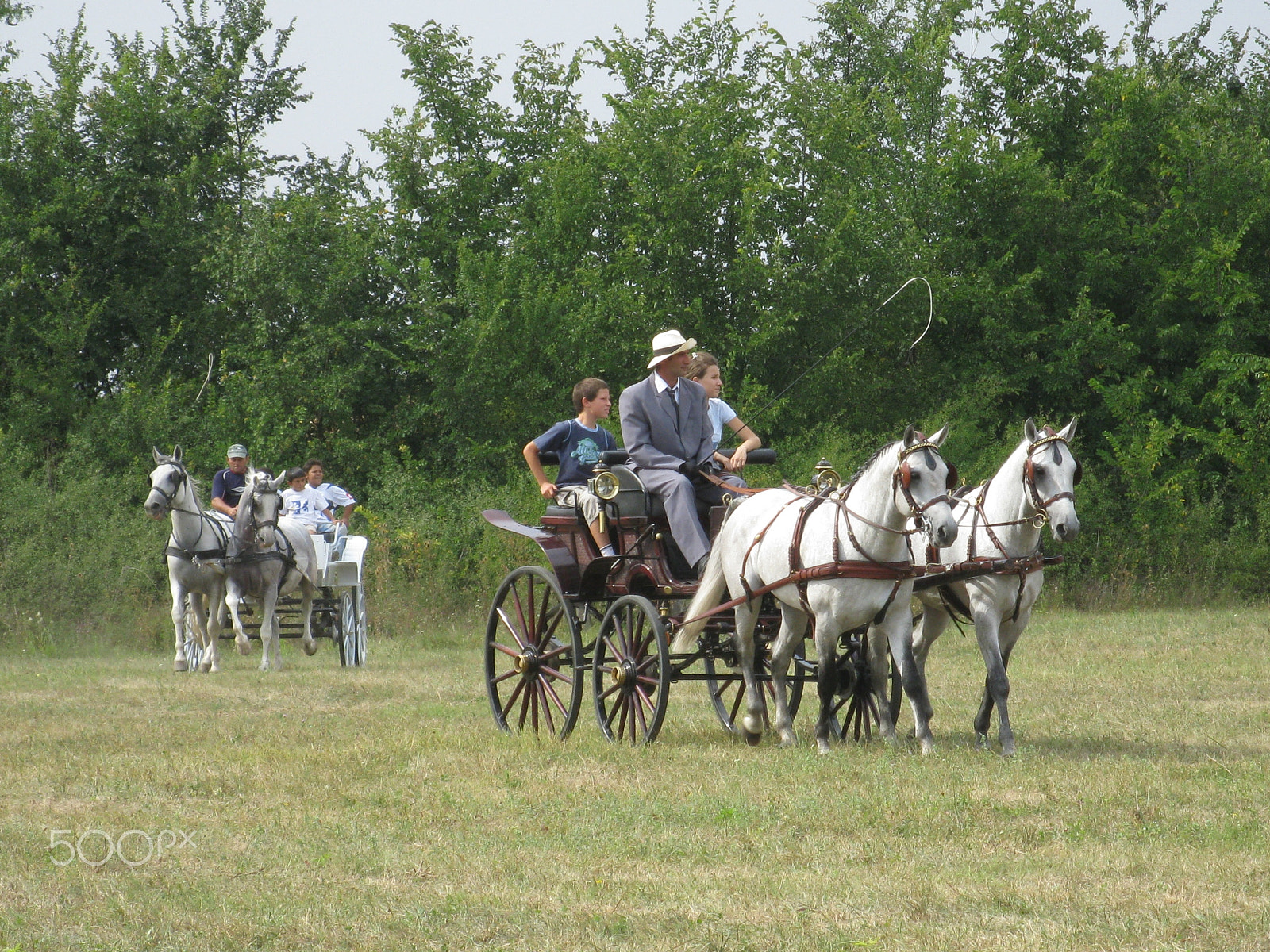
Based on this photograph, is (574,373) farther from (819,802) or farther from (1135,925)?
(1135,925)

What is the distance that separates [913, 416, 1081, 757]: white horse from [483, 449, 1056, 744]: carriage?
0.67ft

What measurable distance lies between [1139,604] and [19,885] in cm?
1733

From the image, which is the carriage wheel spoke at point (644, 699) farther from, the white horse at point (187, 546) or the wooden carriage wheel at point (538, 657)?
the white horse at point (187, 546)

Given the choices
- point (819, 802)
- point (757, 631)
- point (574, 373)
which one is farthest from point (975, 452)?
point (819, 802)

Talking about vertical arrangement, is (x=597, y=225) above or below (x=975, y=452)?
above

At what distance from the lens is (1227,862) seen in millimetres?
5113

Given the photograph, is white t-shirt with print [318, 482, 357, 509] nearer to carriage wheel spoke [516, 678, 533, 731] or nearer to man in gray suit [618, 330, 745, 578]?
carriage wheel spoke [516, 678, 533, 731]

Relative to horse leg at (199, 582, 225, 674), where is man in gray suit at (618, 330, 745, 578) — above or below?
above

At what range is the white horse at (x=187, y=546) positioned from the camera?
14219mm

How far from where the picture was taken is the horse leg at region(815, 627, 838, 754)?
7570mm

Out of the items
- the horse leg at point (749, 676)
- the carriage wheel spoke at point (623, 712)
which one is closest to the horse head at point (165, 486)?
the carriage wheel spoke at point (623, 712)

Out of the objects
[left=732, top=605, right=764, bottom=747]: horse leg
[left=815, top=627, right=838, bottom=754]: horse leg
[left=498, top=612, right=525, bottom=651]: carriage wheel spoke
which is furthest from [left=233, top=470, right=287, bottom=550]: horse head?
[left=815, top=627, right=838, bottom=754]: horse leg

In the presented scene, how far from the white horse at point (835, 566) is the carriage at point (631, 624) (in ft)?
0.44

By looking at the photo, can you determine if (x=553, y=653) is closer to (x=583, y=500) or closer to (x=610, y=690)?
(x=610, y=690)
